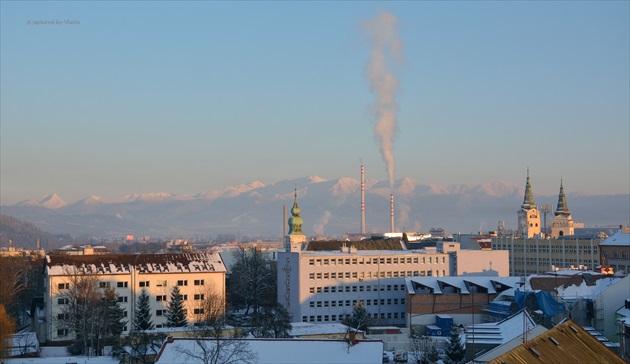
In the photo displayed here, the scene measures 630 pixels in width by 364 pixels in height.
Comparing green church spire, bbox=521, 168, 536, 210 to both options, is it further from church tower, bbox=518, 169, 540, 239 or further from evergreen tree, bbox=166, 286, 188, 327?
evergreen tree, bbox=166, 286, 188, 327

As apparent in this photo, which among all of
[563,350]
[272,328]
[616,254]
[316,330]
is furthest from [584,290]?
[616,254]

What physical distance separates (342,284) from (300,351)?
161ft

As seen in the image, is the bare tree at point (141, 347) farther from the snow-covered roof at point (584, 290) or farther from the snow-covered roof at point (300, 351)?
the snow-covered roof at point (584, 290)

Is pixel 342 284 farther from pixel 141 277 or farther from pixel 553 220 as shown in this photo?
pixel 553 220

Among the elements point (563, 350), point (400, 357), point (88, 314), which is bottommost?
point (400, 357)

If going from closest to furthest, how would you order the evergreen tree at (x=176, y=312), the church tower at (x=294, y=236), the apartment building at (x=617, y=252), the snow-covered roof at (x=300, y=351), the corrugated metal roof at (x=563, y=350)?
the corrugated metal roof at (x=563, y=350) → the snow-covered roof at (x=300, y=351) → the evergreen tree at (x=176, y=312) → the church tower at (x=294, y=236) → the apartment building at (x=617, y=252)

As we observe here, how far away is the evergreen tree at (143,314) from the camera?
8256cm

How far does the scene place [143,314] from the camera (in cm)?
8469

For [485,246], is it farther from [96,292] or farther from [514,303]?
[96,292]

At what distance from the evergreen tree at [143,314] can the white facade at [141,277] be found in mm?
739

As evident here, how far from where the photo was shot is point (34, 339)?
71.3 metres

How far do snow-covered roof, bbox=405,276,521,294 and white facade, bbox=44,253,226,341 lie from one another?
18.8m

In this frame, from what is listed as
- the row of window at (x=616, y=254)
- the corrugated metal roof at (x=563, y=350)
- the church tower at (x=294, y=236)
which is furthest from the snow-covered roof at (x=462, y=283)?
the corrugated metal roof at (x=563, y=350)

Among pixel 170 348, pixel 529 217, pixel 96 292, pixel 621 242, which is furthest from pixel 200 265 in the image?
pixel 529 217
